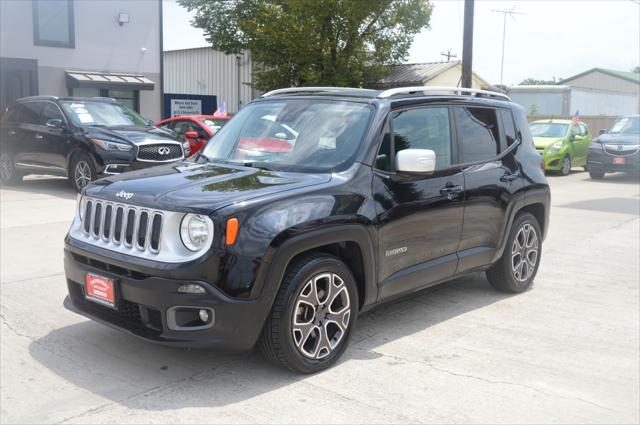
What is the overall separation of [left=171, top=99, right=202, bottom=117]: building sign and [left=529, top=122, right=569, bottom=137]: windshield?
12.6 m

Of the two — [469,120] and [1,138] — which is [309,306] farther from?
[1,138]

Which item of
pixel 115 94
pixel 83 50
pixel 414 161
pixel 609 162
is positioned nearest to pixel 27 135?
pixel 83 50

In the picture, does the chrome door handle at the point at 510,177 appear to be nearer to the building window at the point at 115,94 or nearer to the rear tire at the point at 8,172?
the rear tire at the point at 8,172

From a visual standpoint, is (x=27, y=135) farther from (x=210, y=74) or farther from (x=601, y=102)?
(x=601, y=102)

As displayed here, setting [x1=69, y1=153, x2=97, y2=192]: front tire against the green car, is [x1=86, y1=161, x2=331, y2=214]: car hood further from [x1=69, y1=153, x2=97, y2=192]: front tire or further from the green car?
the green car

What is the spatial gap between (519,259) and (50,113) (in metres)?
9.98

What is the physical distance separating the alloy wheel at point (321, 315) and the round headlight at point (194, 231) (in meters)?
0.68

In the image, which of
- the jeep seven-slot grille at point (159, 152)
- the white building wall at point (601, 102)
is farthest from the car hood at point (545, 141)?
the white building wall at point (601, 102)

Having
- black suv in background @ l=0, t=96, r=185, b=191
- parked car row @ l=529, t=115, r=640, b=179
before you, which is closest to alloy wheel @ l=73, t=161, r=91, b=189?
black suv in background @ l=0, t=96, r=185, b=191

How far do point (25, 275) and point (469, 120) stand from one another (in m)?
4.35

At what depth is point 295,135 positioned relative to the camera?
16.7 ft

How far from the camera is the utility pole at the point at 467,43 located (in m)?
16.7

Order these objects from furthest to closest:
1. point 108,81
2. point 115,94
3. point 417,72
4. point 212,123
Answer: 1. point 417,72
2. point 115,94
3. point 108,81
4. point 212,123

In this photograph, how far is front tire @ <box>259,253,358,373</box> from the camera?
4.13 metres
